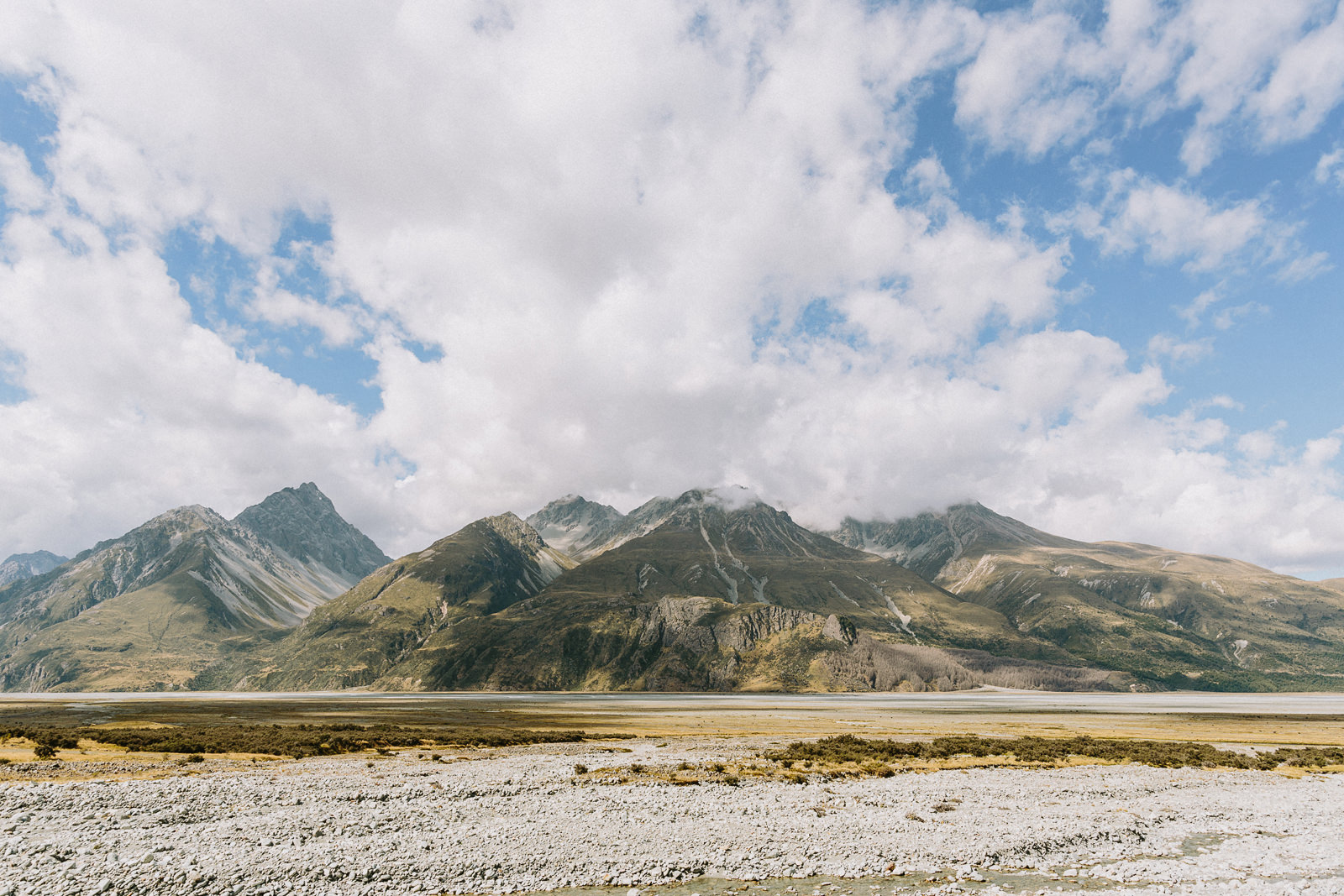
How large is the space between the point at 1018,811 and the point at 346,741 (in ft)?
200

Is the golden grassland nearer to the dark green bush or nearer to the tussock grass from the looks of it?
the dark green bush

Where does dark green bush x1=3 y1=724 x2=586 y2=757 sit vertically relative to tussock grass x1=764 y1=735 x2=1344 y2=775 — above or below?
above

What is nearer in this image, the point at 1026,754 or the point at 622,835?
the point at 622,835

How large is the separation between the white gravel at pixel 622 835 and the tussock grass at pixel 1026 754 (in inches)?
464

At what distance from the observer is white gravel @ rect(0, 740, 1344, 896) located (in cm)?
2661

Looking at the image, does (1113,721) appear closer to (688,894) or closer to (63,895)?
(688,894)

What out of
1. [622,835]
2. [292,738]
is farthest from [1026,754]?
[292,738]

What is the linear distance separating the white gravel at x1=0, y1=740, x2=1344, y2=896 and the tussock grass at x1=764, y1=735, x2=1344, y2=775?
11.8m

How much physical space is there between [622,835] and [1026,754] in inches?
2130

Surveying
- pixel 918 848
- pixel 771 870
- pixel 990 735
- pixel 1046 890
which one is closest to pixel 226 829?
pixel 771 870

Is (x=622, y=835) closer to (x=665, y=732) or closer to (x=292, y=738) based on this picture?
(x=292, y=738)

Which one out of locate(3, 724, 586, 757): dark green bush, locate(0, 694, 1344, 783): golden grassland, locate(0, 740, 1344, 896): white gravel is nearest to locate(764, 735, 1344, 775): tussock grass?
locate(0, 694, 1344, 783): golden grassland

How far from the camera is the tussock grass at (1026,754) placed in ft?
195

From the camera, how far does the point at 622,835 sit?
32906 millimetres
